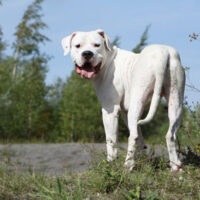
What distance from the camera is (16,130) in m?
19.8

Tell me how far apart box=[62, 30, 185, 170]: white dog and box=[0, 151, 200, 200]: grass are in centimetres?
35

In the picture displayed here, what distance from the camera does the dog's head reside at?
527 centimetres

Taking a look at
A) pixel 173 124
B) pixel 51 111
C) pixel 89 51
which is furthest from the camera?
pixel 51 111

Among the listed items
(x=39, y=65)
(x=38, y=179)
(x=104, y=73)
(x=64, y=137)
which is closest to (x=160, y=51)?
(x=104, y=73)

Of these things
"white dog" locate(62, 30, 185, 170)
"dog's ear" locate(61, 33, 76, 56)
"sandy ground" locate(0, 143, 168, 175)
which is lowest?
"sandy ground" locate(0, 143, 168, 175)

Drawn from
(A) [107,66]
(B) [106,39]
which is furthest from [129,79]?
(B) [106,39]

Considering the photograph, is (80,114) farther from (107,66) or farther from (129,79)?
(129,79)

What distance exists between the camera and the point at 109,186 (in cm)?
372

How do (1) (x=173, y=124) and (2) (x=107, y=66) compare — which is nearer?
(1) (x=173, y=124)

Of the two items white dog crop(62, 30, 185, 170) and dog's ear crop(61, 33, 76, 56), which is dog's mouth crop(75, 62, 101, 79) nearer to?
white dog crop(62, 30, 185, 170)

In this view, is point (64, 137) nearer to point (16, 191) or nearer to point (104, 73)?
point (104, 73)

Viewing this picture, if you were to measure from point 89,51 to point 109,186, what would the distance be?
89.3 inches

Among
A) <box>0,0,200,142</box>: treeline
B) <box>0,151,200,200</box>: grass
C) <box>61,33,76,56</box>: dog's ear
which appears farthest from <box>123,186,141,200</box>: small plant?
<box>0,0,200,142</box>: treeline

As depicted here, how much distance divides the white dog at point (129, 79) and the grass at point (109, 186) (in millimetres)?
350
